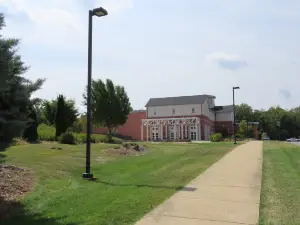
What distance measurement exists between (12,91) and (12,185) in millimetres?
2992

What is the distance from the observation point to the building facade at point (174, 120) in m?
65.4

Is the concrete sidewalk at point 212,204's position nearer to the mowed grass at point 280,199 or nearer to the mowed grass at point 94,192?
the mowed grass at point 280,199

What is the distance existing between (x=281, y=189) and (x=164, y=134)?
191ft

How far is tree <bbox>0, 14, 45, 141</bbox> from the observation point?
6.04 metres

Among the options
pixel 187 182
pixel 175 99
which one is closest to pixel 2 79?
pixel 187 182

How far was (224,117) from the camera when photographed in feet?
261

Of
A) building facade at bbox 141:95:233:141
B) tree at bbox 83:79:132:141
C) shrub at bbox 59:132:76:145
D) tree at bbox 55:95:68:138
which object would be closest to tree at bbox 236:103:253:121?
building facade at bbox 141:95:233:141

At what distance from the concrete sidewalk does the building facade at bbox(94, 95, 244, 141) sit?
54462 millimetres

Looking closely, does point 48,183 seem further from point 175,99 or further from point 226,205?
point 175,99

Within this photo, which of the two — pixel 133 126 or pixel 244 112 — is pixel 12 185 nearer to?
pixel 133 126

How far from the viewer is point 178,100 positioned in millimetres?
70875

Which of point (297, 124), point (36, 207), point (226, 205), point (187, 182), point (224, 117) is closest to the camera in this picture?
point (36, 207)

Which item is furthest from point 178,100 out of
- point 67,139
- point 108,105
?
point 67,139

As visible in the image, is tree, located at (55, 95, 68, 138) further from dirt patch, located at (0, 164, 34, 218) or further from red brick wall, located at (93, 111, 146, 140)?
red brick wall, located at (93, 111, 146, 140)
